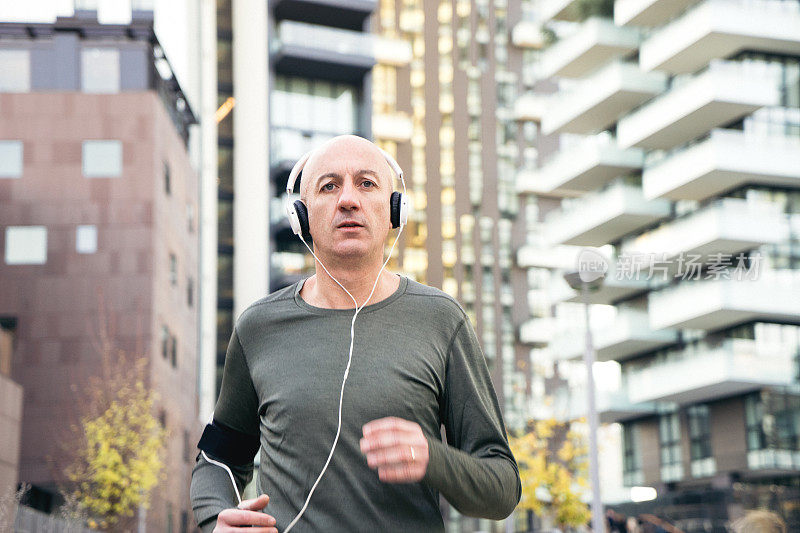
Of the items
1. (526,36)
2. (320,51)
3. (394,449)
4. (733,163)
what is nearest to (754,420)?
(733,163)

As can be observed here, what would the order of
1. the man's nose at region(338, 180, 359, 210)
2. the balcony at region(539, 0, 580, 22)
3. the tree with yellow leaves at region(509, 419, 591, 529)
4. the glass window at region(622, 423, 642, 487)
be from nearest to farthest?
the man's nose at region(338, 180, 359, 210) < the tree with yellow leaves at region(509, 419, 591, 529) < the balcony at region(539, 0, 580, 22) < the glass window at region(622, 423, 642, 487)

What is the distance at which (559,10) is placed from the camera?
5234 centimetres

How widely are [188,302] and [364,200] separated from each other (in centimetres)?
4975

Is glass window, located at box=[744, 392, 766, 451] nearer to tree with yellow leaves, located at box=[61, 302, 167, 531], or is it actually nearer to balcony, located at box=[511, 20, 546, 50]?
tree with yellow leaves, located at box=[61, 302, 167, 531]

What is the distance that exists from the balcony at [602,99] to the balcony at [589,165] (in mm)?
1061

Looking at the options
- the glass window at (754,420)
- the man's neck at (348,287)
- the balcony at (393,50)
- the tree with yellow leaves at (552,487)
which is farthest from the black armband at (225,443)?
the balcony at (393,50)

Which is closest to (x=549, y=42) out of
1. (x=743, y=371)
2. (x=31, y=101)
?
(x=743, y=371)

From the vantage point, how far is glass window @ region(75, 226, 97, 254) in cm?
4366

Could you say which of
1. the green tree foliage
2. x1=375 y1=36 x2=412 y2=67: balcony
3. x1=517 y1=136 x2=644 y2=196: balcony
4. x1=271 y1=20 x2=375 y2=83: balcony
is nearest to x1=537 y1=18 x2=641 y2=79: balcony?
x1=517 y1=136 x2=644 y2=196: balcony

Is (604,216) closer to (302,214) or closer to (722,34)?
(722,34)

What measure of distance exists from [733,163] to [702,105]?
2443mm

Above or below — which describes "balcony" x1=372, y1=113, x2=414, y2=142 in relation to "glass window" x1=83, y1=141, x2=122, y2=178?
above

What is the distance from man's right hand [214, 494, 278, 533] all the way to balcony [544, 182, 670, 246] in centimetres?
4662

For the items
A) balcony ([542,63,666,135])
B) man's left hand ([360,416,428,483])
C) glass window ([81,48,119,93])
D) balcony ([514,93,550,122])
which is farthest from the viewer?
balcony ([514,93,550,122])
